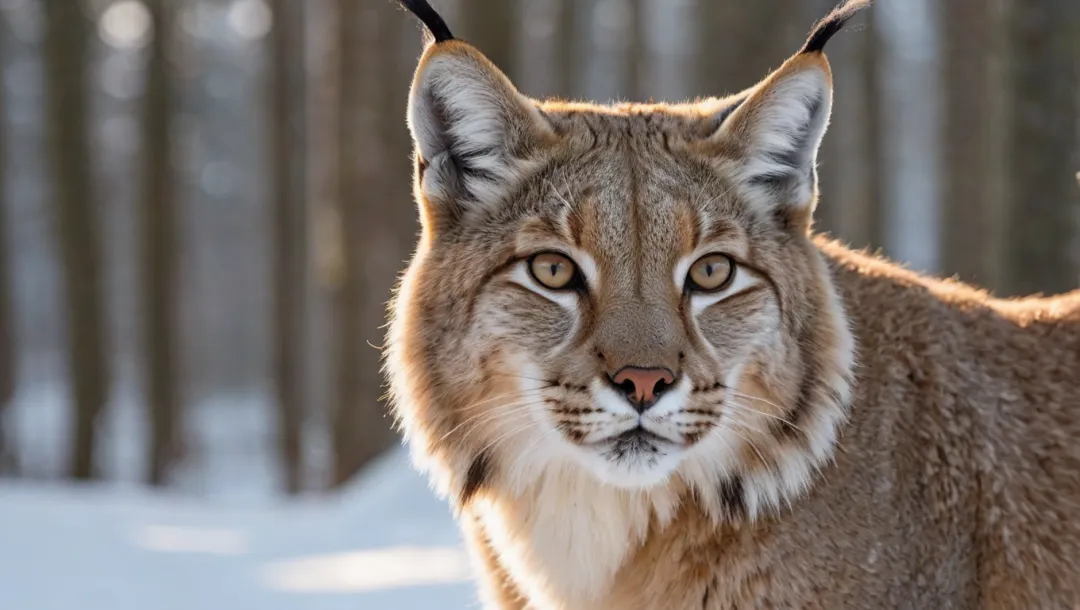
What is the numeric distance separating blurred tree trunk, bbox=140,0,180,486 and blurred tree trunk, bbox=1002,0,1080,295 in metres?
13.4

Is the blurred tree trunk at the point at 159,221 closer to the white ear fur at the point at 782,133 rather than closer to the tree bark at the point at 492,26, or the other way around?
the tree bark at the point at 492,26

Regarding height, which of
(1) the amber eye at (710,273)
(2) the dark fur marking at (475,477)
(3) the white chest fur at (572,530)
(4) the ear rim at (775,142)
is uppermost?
(4) the ear rim at (775,142)

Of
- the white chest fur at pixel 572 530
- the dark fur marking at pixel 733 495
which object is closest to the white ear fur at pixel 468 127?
the white chest fur at pixel 572 530

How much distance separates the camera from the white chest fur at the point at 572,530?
13.6ft

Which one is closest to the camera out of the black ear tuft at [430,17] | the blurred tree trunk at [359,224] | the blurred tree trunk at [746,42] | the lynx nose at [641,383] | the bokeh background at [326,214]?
the lynx nose at [641,383]

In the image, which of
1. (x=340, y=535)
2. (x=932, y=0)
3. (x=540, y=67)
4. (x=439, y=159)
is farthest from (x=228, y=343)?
(x=439, y=159)

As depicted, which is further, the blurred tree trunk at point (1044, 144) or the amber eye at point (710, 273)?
the blurred tree trunk at point (1044, 144)

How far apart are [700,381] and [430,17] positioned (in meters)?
1.44

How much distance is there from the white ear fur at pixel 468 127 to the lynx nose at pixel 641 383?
0.96m

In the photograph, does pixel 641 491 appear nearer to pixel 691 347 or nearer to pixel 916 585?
pixel 691 347

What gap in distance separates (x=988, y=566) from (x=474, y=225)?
1.99 meters

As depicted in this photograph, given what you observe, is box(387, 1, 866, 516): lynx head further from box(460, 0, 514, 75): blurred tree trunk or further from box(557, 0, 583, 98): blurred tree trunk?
box(557, 0, 583, 98): blurred tree trunk

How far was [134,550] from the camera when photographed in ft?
27.3

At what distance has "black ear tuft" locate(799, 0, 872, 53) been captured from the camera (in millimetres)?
4027
